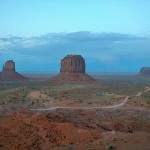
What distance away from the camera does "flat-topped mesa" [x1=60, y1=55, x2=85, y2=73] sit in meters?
111

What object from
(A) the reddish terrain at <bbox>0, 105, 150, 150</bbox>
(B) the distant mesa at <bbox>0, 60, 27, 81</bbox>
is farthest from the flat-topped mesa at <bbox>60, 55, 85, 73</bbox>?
(A) the reddish terrain at <bbox>0, 105, 150, 150</bbox>

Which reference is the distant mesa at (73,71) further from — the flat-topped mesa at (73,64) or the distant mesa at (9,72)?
the distant mesa at (9,72)

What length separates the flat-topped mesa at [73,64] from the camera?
364 ft

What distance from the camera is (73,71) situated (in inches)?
4395

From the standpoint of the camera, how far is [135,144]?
879 inches

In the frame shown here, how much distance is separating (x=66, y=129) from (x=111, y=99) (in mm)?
33464

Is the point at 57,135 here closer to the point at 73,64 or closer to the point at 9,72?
the point at 73,64

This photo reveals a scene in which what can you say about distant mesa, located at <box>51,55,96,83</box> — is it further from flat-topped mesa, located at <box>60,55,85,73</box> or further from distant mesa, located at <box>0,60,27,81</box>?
distant mesa, located at <box>0,60,27,81</box>

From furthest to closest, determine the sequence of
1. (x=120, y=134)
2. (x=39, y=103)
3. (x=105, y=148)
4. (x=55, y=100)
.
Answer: (x=55, y=100)
(x=39, y=103)
(x=120, y=134)
(x=105, y=148)

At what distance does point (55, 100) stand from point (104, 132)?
30.8m

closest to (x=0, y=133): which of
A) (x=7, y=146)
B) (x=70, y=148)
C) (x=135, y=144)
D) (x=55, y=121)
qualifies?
(x=7, y=146)

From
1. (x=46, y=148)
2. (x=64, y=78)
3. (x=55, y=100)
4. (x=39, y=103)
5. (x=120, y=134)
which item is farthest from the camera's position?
(x=64, y=78)

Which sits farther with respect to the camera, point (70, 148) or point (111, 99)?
point (111, 99)

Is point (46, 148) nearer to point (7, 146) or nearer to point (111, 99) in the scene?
point (7, 146)
